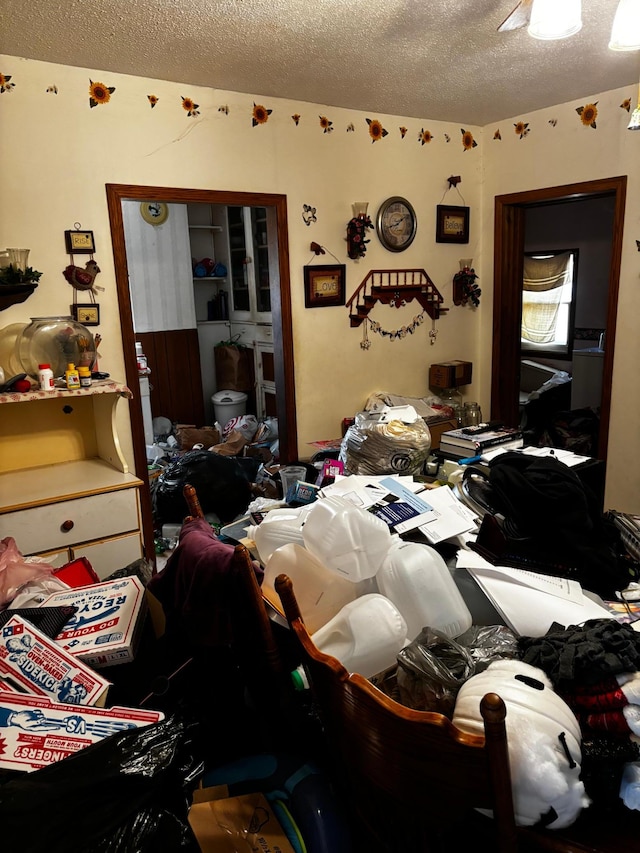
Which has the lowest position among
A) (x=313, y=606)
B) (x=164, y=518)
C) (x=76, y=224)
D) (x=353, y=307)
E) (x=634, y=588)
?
(x=164, y=518)

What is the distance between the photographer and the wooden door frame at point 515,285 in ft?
11.3

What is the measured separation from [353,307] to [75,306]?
65.2 inches

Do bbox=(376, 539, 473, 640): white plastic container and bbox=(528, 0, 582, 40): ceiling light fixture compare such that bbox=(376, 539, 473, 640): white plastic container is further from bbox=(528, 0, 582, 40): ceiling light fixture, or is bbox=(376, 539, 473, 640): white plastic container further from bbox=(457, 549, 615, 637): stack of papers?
bbox=(528, 0, 582, 40): ceiling light fixture

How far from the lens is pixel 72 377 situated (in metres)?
2.53

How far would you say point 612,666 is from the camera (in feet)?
3.19

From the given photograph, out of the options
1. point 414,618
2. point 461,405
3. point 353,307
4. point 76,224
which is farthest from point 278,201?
point 414,618

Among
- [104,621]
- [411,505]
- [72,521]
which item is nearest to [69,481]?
[72,521]

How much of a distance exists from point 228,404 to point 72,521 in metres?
3.06

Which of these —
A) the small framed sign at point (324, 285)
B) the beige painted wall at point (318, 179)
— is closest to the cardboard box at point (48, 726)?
the beige painted wall at point (318, 179)

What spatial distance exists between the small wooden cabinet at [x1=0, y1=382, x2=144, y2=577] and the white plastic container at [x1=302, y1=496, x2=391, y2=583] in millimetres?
1431

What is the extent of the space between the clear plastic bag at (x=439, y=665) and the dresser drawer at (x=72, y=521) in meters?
1.71

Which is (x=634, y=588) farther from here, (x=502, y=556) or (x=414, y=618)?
(x=414, y=618)

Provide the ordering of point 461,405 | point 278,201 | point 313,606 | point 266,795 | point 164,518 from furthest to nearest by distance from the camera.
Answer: point 461,405 < point 164,518 < point 278,201 < point 313,606 < point 266,795

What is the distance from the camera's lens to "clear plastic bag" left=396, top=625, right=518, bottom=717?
1.03m
